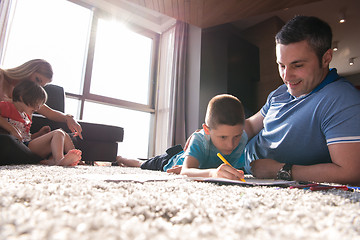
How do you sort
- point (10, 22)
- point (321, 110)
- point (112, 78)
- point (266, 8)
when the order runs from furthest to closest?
point (112, 78) < point (10, 22) < point (266, 8) < point (321, 110)

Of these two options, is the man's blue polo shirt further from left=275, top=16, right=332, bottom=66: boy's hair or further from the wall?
the wall

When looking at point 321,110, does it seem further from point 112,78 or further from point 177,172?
point 112,78

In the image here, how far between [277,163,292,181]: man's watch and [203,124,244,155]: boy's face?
0.73ft

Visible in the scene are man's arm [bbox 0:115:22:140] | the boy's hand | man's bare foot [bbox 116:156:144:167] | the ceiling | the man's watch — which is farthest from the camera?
the ceiling

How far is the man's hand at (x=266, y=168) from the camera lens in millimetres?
805

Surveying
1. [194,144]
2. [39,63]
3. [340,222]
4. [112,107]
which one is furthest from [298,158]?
[112,107]

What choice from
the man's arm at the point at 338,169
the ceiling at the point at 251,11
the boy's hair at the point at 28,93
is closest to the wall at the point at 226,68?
the ceiling at the point at 251,11

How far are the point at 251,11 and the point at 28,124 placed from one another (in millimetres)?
2577

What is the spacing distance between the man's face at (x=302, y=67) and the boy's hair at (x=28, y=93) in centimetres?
158

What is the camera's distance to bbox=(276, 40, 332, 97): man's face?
84 cm

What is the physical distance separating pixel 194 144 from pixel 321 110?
50cm

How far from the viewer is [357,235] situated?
21 cm

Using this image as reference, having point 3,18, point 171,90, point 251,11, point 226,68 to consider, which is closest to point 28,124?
point 3,18

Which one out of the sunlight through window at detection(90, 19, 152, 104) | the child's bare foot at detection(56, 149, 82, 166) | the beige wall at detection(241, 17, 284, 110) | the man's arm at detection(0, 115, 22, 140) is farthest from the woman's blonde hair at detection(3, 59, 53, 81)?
the beige wall at detection(241, 17, 284, 110)
